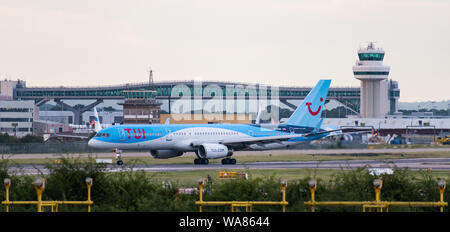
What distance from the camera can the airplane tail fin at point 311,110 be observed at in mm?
71812

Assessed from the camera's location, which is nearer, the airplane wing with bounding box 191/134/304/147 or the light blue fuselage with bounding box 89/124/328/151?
the light blue fuselage with bounding box 89/124/328/151

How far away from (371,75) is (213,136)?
359 feet

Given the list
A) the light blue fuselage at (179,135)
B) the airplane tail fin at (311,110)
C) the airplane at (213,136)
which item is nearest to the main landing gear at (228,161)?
the airplane at (213,136)

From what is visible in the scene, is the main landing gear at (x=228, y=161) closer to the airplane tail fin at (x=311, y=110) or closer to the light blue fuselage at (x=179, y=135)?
the light blue fuselage at (x=179, y=135)

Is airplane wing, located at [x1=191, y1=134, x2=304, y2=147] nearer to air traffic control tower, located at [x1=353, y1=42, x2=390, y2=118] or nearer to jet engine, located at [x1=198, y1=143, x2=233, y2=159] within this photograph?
jet engine, located at [x1=198, y1=143, x2=233, y2=159]

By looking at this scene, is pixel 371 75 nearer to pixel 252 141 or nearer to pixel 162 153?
pixel 252 141

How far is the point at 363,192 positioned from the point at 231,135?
4096 cm

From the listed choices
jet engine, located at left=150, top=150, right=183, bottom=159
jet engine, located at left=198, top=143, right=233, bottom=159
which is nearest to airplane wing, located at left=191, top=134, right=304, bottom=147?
jet engine, located at left=198, top=143, right=233, bottom=159

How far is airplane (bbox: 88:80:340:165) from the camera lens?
66188mm

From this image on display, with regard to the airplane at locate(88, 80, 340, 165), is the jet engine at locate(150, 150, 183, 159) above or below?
below

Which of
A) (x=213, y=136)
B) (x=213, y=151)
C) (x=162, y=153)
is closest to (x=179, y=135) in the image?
(x=162, y=153)

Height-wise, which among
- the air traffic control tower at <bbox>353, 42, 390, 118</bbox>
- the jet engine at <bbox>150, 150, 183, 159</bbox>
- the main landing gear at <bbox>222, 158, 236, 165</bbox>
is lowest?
the main landing gear at <bbox>222, 158, 236, 165</bbox>
